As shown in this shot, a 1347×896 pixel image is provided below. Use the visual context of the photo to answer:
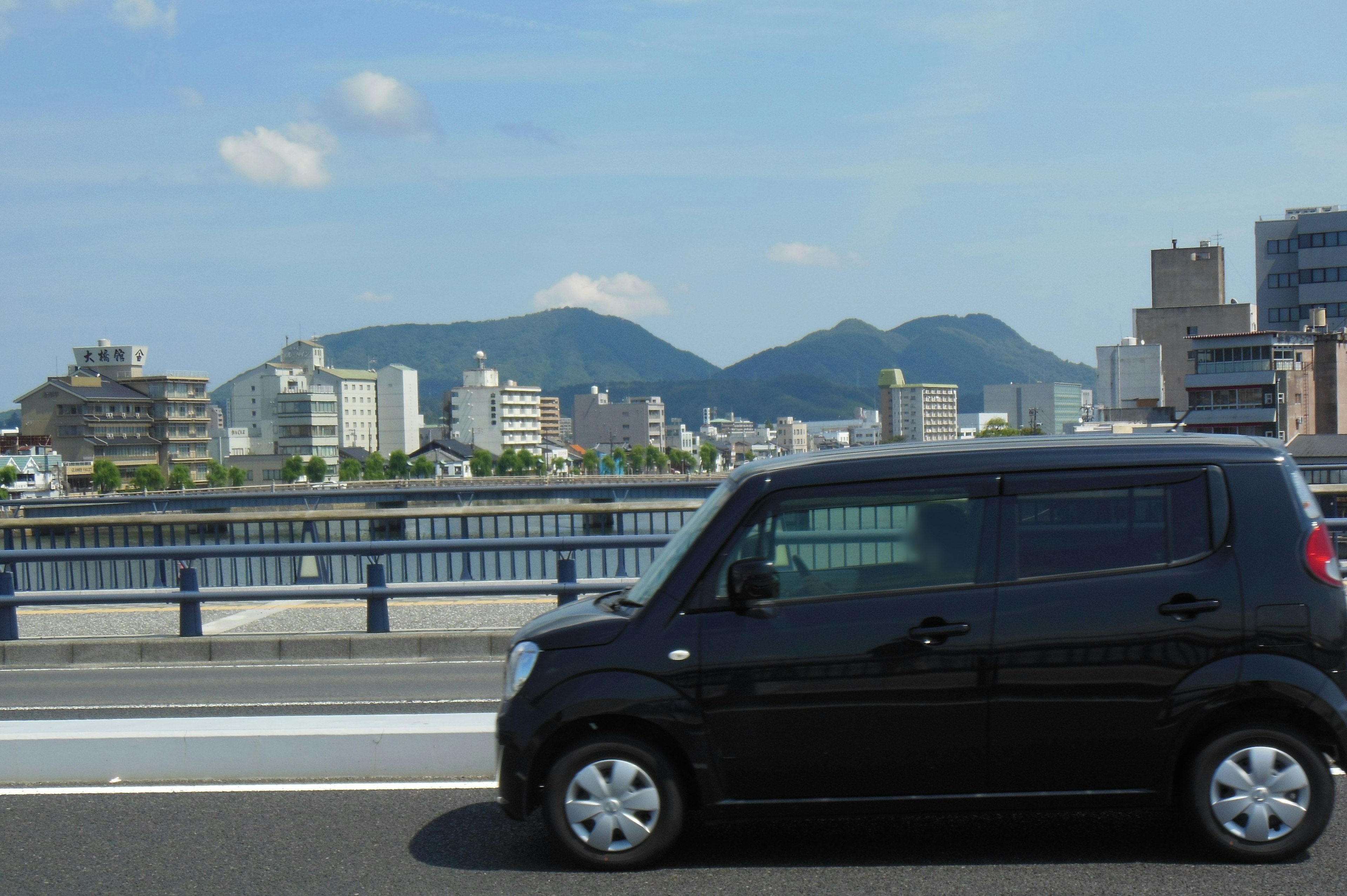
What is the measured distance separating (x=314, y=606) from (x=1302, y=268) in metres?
126

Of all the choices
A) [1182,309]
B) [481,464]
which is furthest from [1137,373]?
[481,464]

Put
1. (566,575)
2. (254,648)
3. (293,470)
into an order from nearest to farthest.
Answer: (566,575)
(254,648)
(293,470)

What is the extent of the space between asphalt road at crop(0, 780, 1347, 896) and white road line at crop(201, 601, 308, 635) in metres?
7.46

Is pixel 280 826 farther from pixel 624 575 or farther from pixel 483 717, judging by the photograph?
pixel 624 575

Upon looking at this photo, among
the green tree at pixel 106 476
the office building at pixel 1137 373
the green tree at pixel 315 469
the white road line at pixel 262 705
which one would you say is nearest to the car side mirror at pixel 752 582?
the white road line at pixel 262 705

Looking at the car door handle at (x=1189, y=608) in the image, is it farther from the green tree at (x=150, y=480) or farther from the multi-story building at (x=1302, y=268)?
the green tree at (x=150, y=480)

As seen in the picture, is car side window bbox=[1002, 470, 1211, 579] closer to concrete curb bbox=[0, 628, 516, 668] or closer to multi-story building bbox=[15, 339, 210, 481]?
concrete curb bbox=[0, 628, 516, 668]

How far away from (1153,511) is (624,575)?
390 inches

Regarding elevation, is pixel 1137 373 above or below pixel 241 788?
above

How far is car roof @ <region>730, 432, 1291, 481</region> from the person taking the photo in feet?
16.2

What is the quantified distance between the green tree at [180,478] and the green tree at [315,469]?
54.0 ft

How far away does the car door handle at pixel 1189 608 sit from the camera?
15.7 ft

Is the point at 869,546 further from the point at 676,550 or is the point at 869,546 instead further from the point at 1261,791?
the point at 1261,791

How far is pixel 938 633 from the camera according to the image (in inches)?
188
